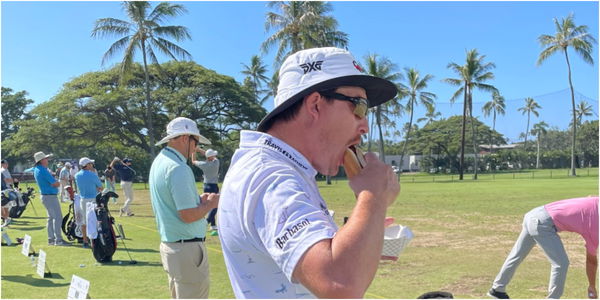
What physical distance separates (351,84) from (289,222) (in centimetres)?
54

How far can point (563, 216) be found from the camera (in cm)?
492

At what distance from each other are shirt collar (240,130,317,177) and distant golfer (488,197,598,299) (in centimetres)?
427

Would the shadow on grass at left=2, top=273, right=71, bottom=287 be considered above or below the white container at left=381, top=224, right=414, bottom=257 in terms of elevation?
below

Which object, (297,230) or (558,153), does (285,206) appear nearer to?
(297,230)

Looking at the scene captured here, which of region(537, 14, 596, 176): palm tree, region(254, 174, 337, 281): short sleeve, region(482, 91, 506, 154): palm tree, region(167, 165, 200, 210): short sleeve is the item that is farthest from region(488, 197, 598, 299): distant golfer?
region(482, 91, 506, 154): palm tree

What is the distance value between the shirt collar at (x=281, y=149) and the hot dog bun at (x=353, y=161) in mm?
132

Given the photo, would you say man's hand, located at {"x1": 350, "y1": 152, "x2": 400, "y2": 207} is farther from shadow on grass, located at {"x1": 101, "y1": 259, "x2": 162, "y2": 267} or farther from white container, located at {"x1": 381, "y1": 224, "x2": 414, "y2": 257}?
shadow on grass, located at {"x1": 101, "y1": 259, "x2": 162, "y2": 267}

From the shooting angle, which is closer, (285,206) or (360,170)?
(285,206)

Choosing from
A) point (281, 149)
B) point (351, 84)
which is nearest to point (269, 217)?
point (281, 149)

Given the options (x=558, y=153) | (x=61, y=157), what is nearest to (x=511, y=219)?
(x=61, y=157)

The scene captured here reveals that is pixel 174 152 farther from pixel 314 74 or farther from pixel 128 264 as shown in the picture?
pixel 128 264

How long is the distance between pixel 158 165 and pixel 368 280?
3.16 meters

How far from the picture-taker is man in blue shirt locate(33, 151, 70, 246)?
10.1m

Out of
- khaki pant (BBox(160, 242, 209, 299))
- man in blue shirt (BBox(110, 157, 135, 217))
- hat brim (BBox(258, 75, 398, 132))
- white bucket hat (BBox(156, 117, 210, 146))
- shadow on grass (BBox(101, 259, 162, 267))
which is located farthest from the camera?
man in blue shirt (BBox(110, 157, 135, 217))
